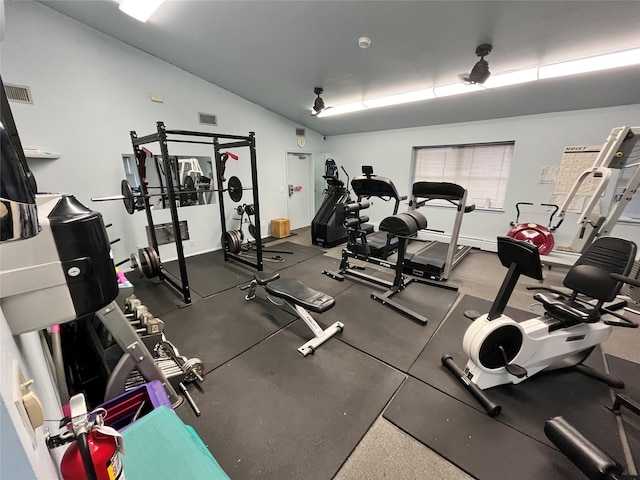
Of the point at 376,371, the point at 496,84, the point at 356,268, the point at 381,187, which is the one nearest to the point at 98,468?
the point at 376,371

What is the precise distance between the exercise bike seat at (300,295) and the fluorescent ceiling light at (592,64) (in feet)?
12.5

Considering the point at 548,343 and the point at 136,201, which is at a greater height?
the point at 136,201

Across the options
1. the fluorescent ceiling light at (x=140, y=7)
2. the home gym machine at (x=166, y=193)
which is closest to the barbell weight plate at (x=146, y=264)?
the home gym machine at (x=166, y=193)

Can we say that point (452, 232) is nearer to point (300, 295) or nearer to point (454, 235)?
point (454, 235)

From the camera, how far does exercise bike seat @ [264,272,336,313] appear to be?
240 cm

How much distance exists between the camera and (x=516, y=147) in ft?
15.4

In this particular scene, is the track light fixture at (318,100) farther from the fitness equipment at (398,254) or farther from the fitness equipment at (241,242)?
the fitness equipment at (241,242)

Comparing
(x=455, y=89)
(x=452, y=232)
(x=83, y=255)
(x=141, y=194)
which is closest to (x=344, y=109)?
(x=455, y=89)

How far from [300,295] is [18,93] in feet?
13.5

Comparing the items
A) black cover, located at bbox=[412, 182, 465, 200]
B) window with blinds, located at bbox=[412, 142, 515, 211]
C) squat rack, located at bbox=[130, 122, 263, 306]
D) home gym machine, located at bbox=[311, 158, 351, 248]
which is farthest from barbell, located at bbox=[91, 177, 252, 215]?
window with blinds, located at bbox=[412, 142, 515, 211]

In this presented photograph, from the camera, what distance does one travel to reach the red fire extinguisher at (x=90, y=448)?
604 mm

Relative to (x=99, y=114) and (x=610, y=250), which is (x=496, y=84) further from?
(x=99, y=114)

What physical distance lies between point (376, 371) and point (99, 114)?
192 inches

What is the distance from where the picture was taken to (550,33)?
2582mm
